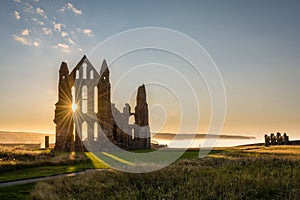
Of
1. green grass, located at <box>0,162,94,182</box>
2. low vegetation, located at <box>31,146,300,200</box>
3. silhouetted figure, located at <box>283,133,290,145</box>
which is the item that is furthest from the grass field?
silhouetted figure, located at <box>283,133,290,145</box>

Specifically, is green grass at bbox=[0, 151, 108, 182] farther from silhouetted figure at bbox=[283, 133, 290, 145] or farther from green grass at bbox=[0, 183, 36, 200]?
silhouetted figure at bbox=[283, 133, 290, 145]

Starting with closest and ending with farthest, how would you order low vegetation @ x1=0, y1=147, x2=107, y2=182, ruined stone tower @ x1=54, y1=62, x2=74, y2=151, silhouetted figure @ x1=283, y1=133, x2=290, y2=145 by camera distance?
low vegetation @ x1=0, y1=147, x2=107, y2=182 < ruined stone tower @ x1=54, y1=62, x2=74, y2=151 < silhouetted figure @ x1=283, y1=133, x2=290, y2=145

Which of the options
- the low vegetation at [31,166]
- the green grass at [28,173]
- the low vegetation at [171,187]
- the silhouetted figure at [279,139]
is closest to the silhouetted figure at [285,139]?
the silhouetted figure at [279,139]

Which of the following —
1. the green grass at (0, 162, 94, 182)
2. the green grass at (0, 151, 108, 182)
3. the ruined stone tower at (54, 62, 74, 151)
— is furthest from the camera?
the ruined stone tower at (54, 62, 74, 151)

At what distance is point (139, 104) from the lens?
190 ft

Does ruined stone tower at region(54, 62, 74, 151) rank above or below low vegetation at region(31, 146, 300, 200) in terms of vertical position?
above

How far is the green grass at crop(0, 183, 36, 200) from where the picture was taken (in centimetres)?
1227

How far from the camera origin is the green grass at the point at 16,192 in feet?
40.2

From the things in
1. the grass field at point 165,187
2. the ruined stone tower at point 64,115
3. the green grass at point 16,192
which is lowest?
the green grass at point 16,192

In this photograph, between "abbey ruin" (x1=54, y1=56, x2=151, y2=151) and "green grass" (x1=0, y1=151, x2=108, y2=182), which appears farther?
"abbey ruin" (x1=54, y1=56, x2=151, y2=151)

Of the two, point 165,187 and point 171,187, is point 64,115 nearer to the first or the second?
point 165,187

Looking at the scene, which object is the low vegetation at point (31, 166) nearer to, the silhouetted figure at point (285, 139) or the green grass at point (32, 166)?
the green grass at point (32, 166)

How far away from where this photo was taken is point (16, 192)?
13.2 metres

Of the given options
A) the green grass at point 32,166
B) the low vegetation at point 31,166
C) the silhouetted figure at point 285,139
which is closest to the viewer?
the green grass at point 32,166
